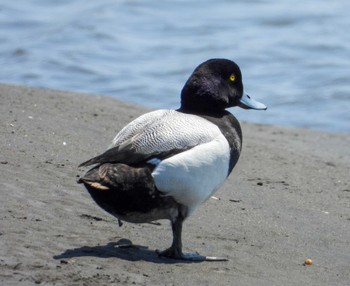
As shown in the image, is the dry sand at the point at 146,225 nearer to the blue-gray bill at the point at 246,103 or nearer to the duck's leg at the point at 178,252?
the duck's leg at the point at 178,252

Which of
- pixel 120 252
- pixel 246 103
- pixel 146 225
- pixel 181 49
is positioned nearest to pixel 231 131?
pixel 246 103

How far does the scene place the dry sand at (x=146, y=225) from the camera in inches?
222

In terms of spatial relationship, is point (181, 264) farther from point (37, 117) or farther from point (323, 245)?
point (37, 117)

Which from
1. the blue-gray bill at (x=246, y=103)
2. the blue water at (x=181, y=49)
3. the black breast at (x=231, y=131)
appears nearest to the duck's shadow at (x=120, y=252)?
the black breast at (x=231, y=131)

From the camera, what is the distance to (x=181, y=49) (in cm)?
1708

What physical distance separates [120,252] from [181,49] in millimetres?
11326

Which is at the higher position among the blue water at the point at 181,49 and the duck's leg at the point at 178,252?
the duck's leg at the point at 178,252

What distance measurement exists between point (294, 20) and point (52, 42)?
15.4 ft

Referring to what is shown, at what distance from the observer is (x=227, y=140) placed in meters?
6.36

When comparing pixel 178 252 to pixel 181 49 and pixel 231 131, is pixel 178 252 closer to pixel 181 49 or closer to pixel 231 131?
pixel 231 131

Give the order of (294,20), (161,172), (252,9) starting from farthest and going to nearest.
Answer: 1. (252,9)
2. (294,20)
3. (161,172)

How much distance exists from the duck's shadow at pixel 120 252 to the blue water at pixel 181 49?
6.71 meters

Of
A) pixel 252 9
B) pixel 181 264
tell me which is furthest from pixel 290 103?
pixel 181 264

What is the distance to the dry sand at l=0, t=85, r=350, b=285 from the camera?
564cm
